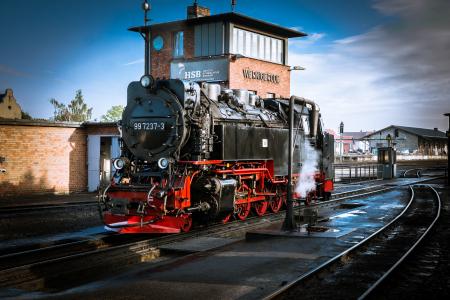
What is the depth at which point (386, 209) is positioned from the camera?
15.3 metres

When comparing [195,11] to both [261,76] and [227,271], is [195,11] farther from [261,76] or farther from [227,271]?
[227,271]

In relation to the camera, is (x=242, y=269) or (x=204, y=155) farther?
(x=204, y=155)

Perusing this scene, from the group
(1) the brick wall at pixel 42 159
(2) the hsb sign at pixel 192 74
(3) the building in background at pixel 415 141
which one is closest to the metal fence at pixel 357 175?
(2) the hsb sign at pixel 192 74

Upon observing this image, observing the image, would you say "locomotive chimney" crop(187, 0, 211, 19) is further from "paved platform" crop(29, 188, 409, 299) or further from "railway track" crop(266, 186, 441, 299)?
"paved platform" crop(29, 188, 409, 299)

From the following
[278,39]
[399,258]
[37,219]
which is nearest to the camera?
[399,258]

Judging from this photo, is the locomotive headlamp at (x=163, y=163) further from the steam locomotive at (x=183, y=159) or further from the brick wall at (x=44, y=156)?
the brick wall at (x=44, y=156)

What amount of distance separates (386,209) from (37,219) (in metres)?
10.7

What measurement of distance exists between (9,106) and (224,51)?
1274 inches

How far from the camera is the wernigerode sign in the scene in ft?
91.1

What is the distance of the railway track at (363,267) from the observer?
6145 mm

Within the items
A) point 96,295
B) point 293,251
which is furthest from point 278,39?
point 96,295

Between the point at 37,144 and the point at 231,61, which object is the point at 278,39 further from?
the point at 37,144

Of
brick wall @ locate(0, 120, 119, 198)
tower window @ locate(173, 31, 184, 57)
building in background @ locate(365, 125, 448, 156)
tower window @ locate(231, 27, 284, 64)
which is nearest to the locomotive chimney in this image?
tower window @ locate(173, 31, 184, 57)

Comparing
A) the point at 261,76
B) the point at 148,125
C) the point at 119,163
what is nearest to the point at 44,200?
the point at 119,163
